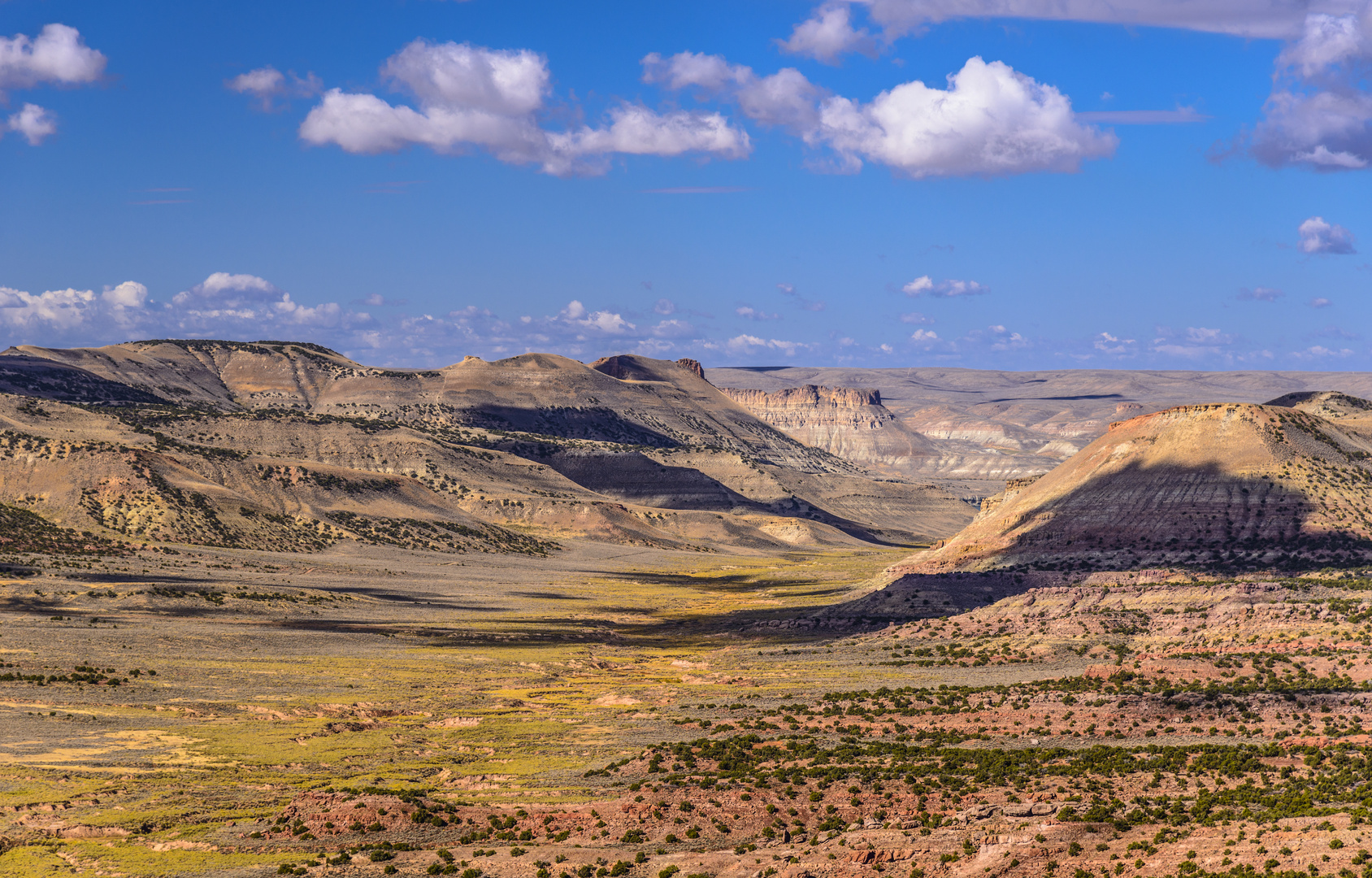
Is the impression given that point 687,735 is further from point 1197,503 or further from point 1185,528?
point 1197,503

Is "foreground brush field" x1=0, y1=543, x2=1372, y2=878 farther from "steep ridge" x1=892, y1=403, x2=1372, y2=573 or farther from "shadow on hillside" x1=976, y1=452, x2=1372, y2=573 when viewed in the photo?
"steep ridge" x1=892, y1=403, x2=1372, y2=573

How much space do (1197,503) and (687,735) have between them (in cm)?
5244

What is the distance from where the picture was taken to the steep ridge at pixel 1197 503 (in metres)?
86.7

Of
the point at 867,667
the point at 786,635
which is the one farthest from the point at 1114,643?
the point at 786,635

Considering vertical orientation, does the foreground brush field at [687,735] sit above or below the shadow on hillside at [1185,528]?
below

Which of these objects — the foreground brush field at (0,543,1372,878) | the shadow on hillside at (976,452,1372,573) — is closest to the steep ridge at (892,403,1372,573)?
the shadow on hillside at (976,452,1372,573)

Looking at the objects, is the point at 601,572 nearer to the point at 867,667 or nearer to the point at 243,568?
the point at 243,568

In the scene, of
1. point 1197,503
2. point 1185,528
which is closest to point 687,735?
point 1185,528

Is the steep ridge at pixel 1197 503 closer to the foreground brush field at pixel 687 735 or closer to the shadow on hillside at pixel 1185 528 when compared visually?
the shadow on hillside at pixel 1185 528

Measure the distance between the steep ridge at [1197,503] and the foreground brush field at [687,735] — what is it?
25.4 ft

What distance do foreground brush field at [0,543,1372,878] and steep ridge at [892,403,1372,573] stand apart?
7.73 metres

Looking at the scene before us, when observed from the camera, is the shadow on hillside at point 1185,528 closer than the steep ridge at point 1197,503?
Yes

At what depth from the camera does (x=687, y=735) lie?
54719 millimetres

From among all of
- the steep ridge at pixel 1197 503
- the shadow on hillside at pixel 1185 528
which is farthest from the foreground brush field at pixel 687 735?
the steep ridge at pixel 1197 503
